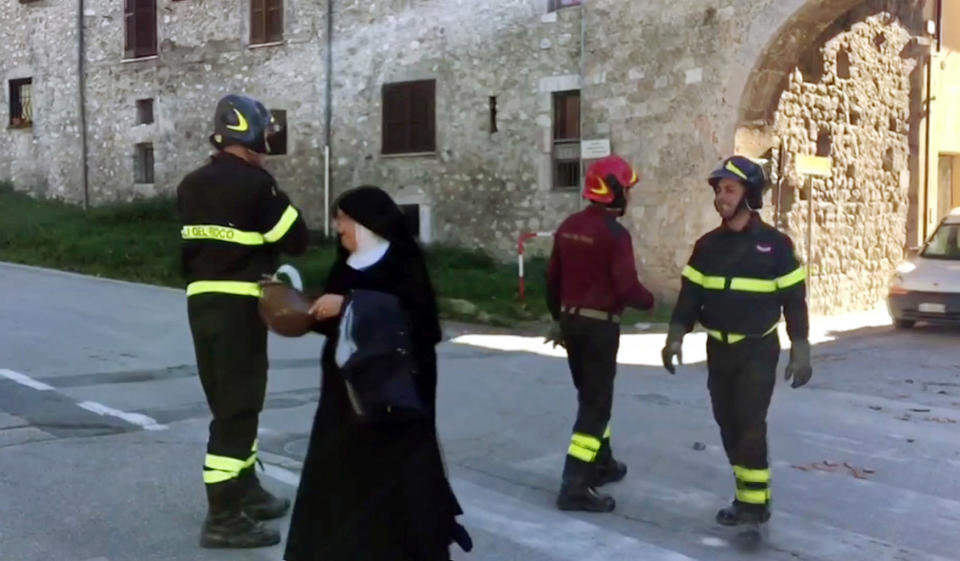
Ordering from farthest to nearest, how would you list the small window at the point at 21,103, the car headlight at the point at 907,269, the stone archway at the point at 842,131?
the small window at the point at 21,103 → the stone archway at the point at 842,131 → the car headlight at the point at 907,269

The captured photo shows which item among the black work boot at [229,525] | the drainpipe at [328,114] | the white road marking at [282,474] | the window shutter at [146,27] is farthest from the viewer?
the window shutter at [146,27]

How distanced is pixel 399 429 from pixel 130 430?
14.2 feet

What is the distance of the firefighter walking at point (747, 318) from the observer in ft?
16.7

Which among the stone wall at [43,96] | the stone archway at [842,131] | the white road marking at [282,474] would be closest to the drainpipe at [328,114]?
the stone wall at [43,96]

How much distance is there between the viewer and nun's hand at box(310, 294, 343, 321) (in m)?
3.40

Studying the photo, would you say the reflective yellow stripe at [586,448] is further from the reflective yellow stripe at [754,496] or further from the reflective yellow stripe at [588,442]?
the reflective yellow stripe at [754,496]

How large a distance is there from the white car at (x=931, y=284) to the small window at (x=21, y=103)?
2023cm

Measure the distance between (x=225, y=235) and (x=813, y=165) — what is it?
12547 millimetres

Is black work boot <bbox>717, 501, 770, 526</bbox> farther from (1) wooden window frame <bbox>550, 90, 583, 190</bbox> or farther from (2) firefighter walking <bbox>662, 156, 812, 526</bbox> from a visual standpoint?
(1) wooden window frame <bbox>550, 90, 583, 190</bbox>

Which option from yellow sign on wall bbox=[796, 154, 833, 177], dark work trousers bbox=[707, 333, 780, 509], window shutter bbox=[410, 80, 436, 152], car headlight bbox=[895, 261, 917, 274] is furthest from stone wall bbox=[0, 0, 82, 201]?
dark work trousers bbox=[707, 333, 780, 509]

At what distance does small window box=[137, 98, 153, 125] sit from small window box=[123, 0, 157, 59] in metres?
1.01

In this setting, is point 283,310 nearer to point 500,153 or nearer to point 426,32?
point 500,153

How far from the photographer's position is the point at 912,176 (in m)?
18.7

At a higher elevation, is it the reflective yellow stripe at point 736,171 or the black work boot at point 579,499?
the reflective yellow stripe at point 736,171
